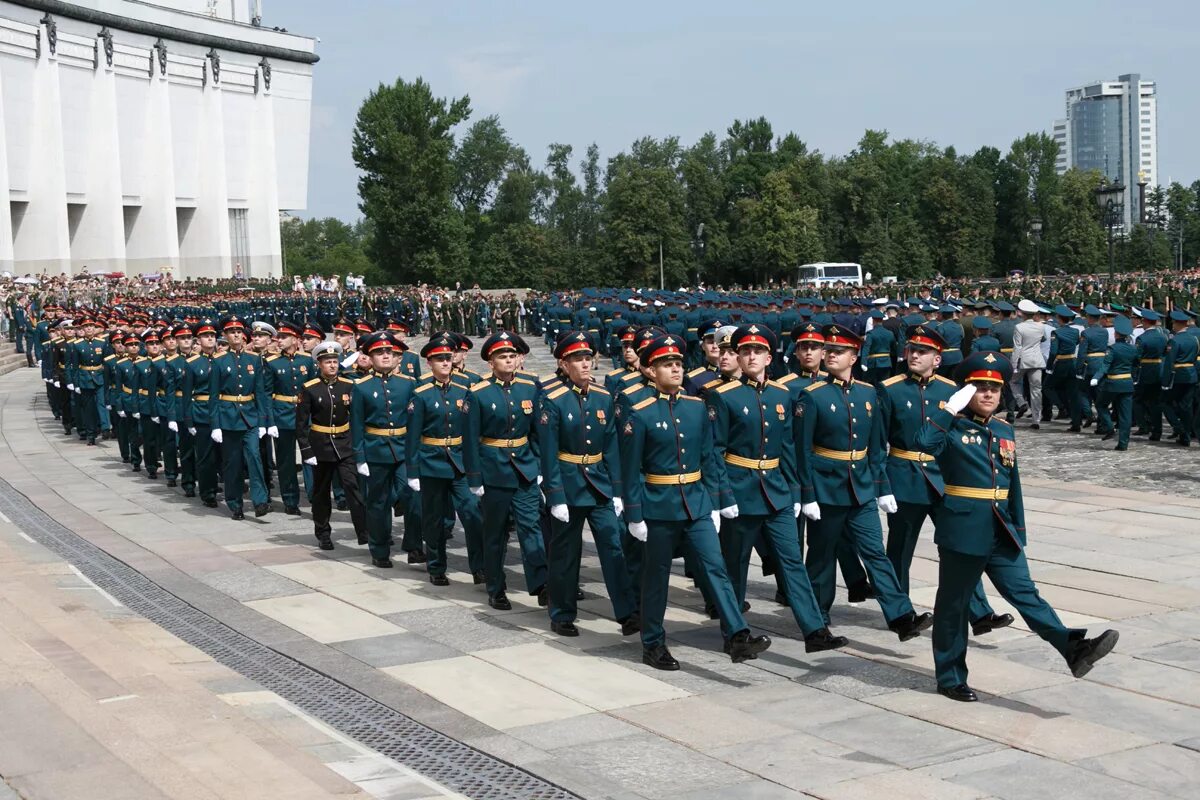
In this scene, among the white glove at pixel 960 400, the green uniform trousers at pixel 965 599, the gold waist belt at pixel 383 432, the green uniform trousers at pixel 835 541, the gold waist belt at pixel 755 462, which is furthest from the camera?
the gold waist belt at pixel 383 432

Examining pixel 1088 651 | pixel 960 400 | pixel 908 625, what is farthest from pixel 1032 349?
pixel 1088 651

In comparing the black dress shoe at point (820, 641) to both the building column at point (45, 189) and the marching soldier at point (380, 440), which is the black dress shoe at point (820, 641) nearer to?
the marching soldier at point (380, 440)

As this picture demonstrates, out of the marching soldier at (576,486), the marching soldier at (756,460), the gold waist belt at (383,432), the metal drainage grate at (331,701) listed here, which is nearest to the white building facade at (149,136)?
the gold waist belt at (383,432)

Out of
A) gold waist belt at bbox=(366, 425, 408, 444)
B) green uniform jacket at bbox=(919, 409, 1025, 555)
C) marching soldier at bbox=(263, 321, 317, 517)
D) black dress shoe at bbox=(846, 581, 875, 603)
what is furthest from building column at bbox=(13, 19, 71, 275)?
green uniform jacket at bbox=(919, 409, 1025, 555)

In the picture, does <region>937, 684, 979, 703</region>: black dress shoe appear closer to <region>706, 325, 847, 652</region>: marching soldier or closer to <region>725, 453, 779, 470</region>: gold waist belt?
<region>706, 325, 847, 652</region>: marching soldier

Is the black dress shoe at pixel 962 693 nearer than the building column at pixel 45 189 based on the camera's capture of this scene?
Yes

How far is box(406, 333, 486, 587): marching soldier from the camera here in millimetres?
11664

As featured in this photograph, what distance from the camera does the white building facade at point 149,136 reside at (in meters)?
58.8

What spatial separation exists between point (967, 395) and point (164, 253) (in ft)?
218

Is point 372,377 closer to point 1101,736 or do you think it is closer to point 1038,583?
point 1038,583

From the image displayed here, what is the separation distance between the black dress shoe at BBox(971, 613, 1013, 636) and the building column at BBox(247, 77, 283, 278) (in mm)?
71462

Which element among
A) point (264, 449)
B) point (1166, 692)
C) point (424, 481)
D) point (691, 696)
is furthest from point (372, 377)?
point (1166, 692)

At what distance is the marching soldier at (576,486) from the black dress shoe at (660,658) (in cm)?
76

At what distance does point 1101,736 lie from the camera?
7.26m
